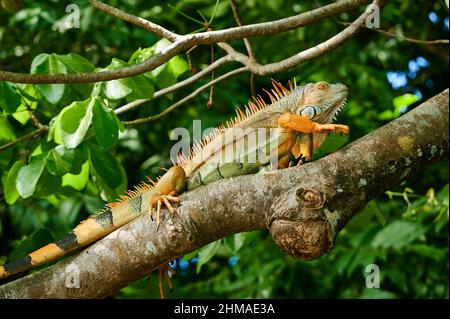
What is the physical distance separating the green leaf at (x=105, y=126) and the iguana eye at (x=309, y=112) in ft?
3.71

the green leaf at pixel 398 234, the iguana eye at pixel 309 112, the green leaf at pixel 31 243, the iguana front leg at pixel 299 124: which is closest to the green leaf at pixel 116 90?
the iguana front leg at pixel 299 124

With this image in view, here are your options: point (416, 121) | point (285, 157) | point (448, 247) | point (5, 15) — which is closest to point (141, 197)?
point (285, 157)

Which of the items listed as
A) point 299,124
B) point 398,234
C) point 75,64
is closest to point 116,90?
point 75,64

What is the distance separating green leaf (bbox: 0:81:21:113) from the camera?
4676mm

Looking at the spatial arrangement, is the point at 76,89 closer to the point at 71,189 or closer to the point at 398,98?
the point at 71,189

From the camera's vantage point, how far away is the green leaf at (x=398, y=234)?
6.08 meters

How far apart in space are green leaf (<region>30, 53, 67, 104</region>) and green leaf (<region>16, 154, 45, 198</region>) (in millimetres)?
416

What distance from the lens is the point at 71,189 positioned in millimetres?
Result: 5234

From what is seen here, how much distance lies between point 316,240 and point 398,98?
520cm

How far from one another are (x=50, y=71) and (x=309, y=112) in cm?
162

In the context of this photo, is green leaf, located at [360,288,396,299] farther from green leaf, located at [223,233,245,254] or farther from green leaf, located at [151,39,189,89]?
green leaf, located at [151,39,189,89]

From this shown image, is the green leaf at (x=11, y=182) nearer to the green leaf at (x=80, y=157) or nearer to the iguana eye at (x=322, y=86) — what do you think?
the green leaf at (x=80, y=157)

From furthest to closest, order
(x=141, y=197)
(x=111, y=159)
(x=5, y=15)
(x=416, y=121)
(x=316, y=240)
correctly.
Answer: (x=5, y=15), (x=111, y=159), (x=141, y=197), (x=416, y=121), (x=316, y=240)

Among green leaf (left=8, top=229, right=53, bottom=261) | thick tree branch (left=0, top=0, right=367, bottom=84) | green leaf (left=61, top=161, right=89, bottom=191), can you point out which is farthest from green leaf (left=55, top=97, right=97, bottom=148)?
green leaf (left=8, top=229, right=53, bottom=261)
